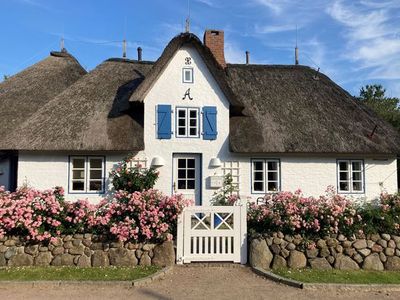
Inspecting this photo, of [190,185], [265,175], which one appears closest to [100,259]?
[190,185]

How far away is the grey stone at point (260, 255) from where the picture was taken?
30.0 feet

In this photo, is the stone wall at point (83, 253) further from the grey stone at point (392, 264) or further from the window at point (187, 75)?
the window at point (187, 75)

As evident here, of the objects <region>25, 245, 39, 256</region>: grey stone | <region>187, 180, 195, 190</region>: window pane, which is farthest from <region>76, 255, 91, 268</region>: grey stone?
<region>187, 180, 195, 190</region>: window pane

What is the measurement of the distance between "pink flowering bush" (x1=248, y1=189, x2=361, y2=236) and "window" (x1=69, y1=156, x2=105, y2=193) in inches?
258

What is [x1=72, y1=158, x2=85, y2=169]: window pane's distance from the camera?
46.1 feet

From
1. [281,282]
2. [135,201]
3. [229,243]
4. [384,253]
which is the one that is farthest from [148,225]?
[384,253]

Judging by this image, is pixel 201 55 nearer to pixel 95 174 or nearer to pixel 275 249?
pixel 95 174

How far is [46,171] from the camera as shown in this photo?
13.8 meters

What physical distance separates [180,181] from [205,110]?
2811 millimetres

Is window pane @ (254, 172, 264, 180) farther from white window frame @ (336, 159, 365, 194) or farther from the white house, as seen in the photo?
white window frame @ (336, 159, 365, 194)

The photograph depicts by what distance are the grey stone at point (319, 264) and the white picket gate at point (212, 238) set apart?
5.27 ft

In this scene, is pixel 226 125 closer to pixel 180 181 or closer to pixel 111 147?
pixel 180 181

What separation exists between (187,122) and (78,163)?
428 cm

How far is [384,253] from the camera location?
31.1 ft
